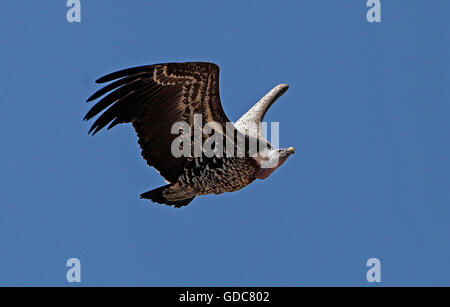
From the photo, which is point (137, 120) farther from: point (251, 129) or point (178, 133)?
point (251, 129)

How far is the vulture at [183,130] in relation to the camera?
1561 centimetres

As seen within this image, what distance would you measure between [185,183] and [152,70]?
231cm

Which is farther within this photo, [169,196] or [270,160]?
[169,196]

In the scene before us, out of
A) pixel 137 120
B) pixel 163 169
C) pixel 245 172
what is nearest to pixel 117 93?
pixel 137 120

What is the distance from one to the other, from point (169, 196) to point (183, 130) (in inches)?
55.1

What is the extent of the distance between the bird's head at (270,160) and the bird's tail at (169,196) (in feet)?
4.96

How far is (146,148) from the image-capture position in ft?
53.7

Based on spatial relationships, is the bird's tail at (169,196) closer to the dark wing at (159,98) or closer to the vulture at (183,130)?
the vulture at (183,130)

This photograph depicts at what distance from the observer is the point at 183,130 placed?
16.3 metres

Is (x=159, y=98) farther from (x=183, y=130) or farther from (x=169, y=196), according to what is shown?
(x=169, y=196)

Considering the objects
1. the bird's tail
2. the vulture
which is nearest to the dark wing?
the vulture

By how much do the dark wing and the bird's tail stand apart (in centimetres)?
94

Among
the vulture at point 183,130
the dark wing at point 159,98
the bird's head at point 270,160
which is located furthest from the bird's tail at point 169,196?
the bird's head at point 270,160

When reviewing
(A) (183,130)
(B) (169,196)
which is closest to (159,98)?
(A) (183,130)
